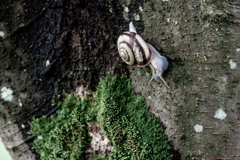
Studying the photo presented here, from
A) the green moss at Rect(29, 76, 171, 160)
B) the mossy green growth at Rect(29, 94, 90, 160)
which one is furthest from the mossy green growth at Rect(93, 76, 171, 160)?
the mossy green growth at Rect(29, 94, 90, 160)

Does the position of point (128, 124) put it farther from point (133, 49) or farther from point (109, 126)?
point (133, 49)

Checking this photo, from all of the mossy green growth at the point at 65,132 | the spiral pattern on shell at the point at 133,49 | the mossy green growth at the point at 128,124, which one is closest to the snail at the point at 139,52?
the spiral pattern on shell at the point at 133,49

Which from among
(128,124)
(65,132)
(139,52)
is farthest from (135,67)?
(65,132)

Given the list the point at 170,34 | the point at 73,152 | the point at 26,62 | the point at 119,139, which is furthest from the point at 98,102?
the point at 170,34

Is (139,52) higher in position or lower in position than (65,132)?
higher

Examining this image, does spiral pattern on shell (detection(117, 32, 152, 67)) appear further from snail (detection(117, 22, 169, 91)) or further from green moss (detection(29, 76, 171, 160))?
green moss (detection(29, 76, 171, 160))

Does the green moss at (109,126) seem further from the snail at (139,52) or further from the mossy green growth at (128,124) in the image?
the snail at (139,52)
